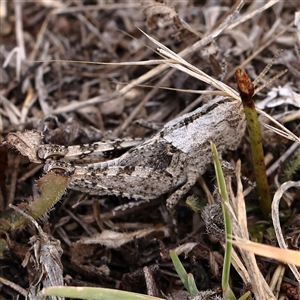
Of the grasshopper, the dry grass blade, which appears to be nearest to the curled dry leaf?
the grasshopper

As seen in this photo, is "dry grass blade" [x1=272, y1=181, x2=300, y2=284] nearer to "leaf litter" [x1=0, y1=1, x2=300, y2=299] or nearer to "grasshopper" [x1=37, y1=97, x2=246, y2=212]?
"leaf litter" [x1=0, y1=1, x2=300, y2=299]

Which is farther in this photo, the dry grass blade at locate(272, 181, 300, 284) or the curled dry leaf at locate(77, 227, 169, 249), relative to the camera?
the curled dry leaf at locate(77, 227, 169, 249)

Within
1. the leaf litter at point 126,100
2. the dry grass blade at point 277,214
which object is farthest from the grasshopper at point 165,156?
the dry grass blade at point 277,214

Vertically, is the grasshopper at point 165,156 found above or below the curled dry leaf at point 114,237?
above

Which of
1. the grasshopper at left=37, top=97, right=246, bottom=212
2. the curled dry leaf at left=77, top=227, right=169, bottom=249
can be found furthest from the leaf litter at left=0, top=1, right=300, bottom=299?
the grasshopper at left=37, top=97, right=246, bottom=212

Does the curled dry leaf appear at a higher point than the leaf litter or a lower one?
lower

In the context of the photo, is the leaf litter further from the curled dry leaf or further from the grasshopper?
the grasshopper

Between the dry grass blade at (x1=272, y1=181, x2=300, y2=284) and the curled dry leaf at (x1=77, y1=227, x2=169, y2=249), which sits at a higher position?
the dry grass blade at (x1=272, y1=181, x2=300, y2=284)

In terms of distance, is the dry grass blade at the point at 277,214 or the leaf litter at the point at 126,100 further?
the leaf litter at the point at 126,100

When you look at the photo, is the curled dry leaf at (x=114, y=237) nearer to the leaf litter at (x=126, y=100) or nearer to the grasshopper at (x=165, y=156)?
the leaf litter at (x=126, y=100)

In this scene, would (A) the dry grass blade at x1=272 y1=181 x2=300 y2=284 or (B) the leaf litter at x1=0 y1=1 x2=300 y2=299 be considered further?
(B) the leaf litter at x1=0 y1=1 x2=300 y2=299

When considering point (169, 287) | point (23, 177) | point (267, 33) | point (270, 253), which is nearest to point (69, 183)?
point (23, 177)
